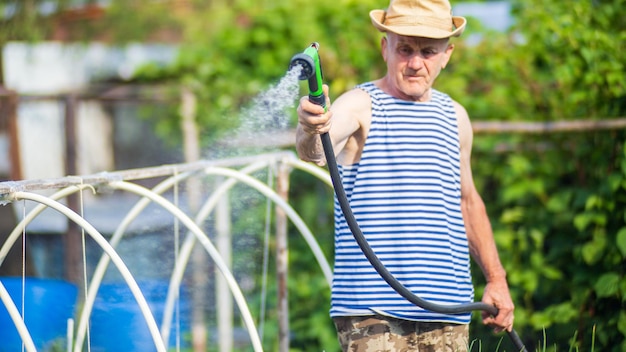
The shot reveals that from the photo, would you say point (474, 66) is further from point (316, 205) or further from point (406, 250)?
point (406, 250)

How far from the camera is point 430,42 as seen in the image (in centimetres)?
266

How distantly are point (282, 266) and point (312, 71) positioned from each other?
1931 millimetres

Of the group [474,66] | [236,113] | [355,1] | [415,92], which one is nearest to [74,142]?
[236,113]

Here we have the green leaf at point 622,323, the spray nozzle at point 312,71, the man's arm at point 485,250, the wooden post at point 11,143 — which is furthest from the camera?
the wooden post at point 11,143

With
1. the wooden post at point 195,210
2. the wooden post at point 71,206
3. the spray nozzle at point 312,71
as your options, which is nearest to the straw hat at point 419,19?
the spray nozzle at point 312,71

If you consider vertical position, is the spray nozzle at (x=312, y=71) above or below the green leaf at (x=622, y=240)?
above

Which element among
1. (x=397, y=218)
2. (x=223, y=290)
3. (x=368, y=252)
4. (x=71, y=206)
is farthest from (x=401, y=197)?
(x=71, y=206)

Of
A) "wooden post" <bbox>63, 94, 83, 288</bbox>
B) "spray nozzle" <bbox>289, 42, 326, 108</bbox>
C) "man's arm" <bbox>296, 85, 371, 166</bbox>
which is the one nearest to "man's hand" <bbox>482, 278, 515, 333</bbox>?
"man's arm" <bbox>296, 85, 371, 166</bbox>

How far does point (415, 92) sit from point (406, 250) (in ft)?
1.61

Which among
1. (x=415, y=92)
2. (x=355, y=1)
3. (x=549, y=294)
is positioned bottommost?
(x=549, y=294)

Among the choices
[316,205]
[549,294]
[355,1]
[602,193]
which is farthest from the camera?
[355,1]

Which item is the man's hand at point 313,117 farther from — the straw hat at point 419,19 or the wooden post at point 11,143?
the wooden post at point 11,143

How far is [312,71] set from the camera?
205 cm

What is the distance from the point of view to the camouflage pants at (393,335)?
8.64ft
